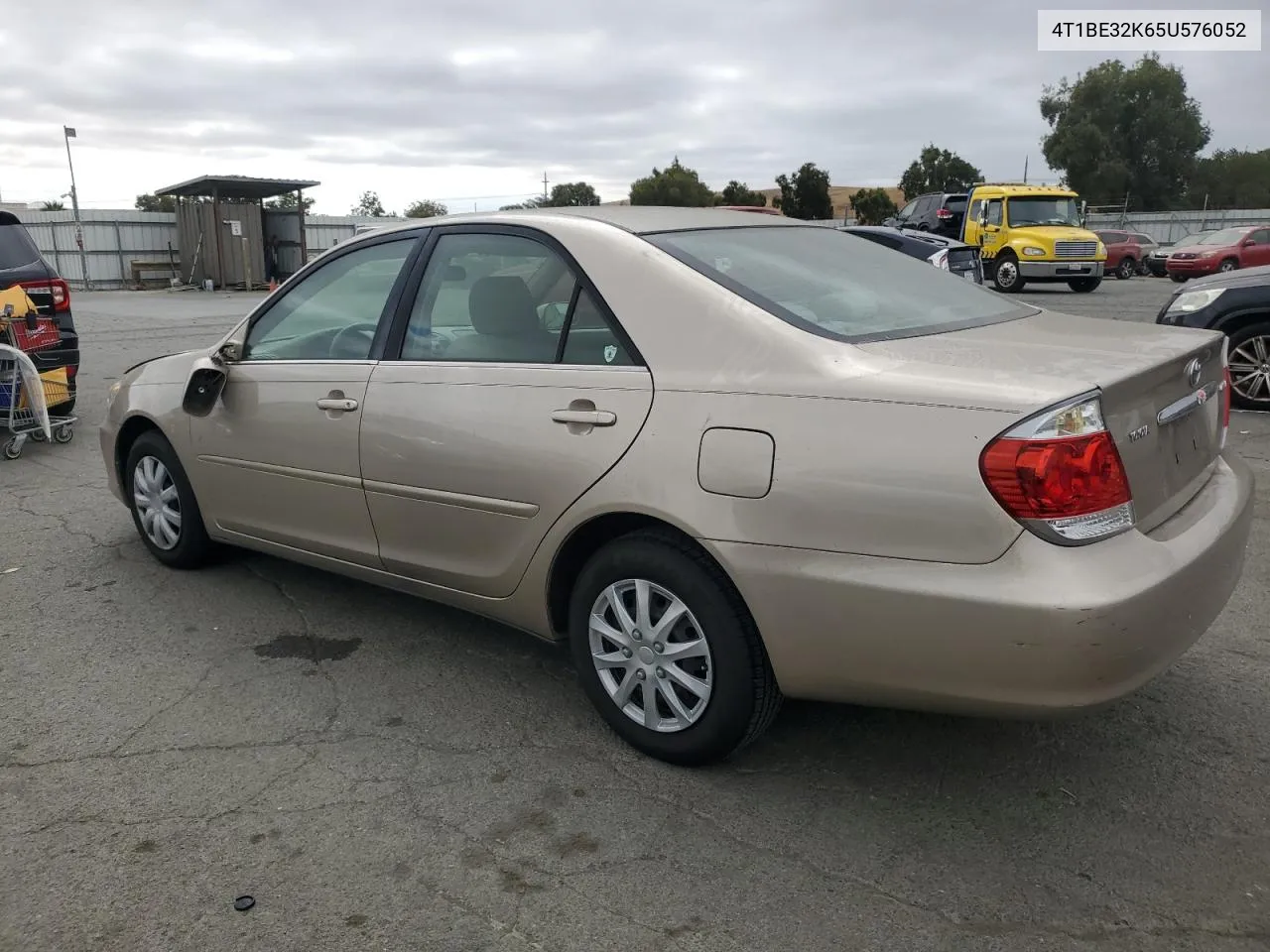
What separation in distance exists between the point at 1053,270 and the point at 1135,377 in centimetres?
2063

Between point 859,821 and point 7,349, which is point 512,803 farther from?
point 7,349

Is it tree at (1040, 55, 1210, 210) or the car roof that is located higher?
tree at (1040, 55, 1210, 210)

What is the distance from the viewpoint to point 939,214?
24156 millimetres

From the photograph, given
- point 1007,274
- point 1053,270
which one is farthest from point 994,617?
point 1053,270

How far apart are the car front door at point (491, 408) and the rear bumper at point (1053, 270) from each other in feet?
65.6

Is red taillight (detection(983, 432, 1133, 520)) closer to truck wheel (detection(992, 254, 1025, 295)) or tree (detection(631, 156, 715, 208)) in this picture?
truck wheel (detection(992, 254, 1025, 295))

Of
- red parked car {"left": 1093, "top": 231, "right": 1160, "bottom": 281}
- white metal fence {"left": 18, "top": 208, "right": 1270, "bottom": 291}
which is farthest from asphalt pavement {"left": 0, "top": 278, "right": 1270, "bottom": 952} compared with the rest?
red parked car {"left": 1093, "top": 231, "right": 1160, "bottom": 281}

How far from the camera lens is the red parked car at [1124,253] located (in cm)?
3158

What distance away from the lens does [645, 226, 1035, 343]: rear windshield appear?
304cm

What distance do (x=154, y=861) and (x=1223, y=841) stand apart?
275cm

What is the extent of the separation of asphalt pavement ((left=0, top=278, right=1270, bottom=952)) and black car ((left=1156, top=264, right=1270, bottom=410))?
4.44 meters

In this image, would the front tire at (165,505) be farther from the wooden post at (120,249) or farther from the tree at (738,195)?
the tree at (738,195)

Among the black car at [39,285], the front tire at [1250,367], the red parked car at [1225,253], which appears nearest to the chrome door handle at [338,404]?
the black car at [39,285]

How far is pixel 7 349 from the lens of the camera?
23.5ft
